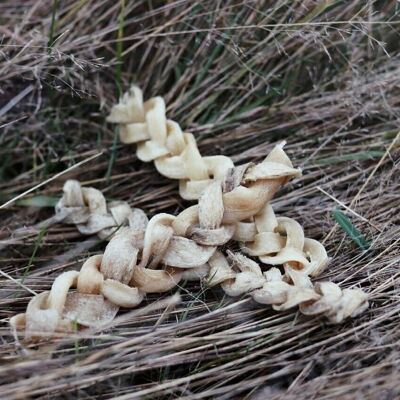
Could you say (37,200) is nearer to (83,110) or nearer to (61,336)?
(83,110)

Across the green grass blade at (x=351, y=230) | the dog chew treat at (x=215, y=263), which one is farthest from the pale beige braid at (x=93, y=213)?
the green grass blade at (x=351, y=230)

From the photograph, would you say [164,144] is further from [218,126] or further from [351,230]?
[351,230]

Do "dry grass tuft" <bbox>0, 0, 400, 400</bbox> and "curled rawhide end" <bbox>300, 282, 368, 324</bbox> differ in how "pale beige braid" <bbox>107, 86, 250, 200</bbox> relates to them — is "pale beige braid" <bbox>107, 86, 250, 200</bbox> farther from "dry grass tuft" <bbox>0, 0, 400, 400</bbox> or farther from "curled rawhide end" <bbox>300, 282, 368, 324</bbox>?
"curled rawhide end" <bbox>300, 282, 368, 324</bbox>

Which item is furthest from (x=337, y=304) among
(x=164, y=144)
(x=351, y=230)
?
(x=164, y=144)

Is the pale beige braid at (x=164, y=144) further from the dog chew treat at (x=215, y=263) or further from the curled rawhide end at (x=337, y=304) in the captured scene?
the curled rawhide end at (x=337, y=304)

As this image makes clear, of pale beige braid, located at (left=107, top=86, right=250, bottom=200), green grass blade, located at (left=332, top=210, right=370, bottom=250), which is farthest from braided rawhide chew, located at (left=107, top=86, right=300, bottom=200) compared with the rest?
green grass blade, located at (left=332, top=210, right=370, bottom=250)

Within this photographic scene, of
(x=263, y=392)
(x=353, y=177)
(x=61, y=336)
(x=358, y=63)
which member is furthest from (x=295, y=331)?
(x=358, y=63)
